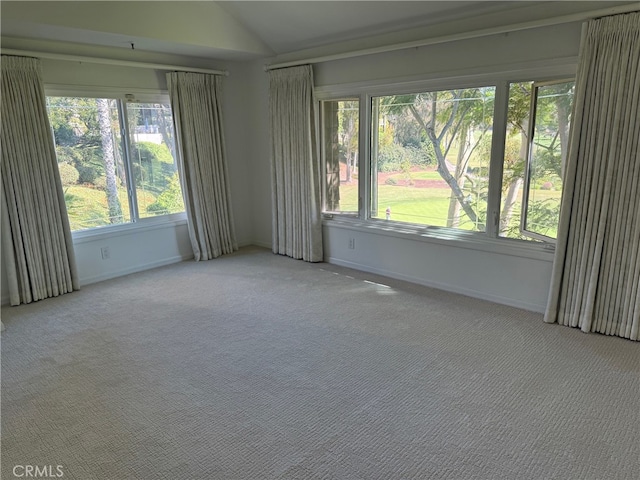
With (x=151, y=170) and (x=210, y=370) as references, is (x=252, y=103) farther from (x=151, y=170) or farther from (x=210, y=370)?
(x=210, y=370)

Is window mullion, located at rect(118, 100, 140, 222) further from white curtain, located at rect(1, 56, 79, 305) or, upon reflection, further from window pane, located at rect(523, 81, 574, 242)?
window pane, located at rect(523, 81, 574, 242)

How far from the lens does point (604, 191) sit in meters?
3.03

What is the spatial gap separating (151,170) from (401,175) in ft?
9.44

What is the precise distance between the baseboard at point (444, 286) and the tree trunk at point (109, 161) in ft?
8.07

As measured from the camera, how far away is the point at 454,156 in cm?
404

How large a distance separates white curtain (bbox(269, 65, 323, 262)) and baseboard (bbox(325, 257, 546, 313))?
0.41 metres

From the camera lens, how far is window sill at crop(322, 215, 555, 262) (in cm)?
355

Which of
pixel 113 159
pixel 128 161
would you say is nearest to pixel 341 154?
pixel 128 161

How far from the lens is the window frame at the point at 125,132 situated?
4.23 meters

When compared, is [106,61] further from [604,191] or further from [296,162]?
[604,191]

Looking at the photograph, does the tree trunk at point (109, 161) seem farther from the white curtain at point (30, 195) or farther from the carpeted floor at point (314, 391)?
the carpeted floor at point (314, 391)

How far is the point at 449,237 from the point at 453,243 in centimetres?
8

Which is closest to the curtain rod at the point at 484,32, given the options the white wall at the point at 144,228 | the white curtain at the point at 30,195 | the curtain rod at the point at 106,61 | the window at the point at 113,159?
the curtain rod at the point at 106,61

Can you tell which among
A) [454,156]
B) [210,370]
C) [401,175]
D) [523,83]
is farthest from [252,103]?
[210,370]
